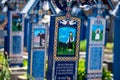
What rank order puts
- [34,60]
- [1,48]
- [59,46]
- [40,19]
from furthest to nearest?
[1,48], [40,19], [34,60], [59,46]

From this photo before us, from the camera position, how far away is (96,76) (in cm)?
1018

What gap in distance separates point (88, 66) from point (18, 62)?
10.7ft

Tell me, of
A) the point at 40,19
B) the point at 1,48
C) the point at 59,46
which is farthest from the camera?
the point at 1,48

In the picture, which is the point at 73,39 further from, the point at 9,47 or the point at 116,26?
the point at 9,47

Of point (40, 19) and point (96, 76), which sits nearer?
point (96, 76)

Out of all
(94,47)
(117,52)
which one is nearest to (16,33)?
(94,47)

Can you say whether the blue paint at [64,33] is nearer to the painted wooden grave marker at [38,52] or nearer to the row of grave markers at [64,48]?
the row of grave markers at [64,48]

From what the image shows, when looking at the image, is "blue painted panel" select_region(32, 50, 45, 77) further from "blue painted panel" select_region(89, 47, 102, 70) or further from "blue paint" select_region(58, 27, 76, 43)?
"blue painted panel" select_region(89, 47, 102, 70)

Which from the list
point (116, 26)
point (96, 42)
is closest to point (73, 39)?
point (96, 42)

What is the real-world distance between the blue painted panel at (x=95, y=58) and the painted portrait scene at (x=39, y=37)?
3.88 feet

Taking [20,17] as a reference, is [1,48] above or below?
below

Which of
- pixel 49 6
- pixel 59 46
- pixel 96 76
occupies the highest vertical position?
pixel 49 6

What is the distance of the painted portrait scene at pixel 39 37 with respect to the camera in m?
9.84

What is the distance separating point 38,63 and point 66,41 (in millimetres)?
1155
